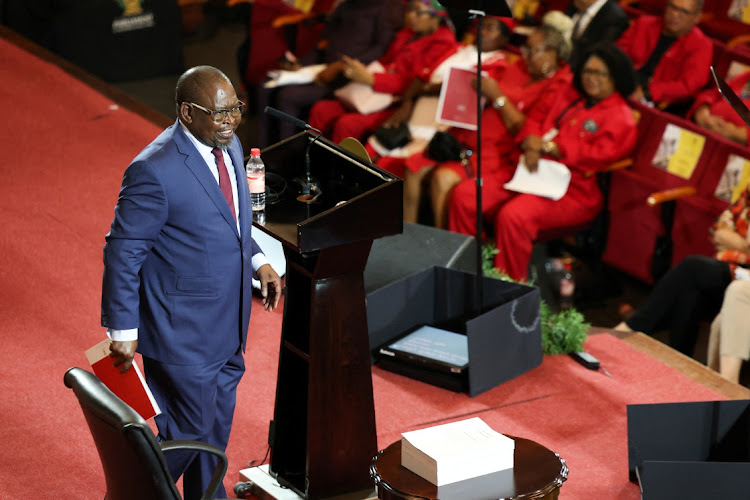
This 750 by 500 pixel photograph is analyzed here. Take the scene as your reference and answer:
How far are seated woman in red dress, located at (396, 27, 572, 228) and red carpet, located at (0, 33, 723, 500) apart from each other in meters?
1.43

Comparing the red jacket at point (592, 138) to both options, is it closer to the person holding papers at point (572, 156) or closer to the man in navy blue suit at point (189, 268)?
the person holding papers at point (572, 156)

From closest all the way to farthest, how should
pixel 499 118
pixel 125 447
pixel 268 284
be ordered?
pixel 125 447
pixel 268 284
pixel 499 118

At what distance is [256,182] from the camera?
2.83m

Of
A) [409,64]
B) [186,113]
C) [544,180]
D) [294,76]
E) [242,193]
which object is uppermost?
[186,113]

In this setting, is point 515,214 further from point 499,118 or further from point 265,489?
point 265,489

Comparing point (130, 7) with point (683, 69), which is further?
point (130, 7)

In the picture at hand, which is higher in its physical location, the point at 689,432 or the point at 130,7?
the point at 130,7

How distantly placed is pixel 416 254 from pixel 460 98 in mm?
1448

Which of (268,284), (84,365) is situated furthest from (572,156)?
(268,284)

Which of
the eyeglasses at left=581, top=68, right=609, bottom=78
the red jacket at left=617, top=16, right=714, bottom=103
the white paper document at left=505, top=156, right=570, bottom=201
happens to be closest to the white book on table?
the white paper document at left=505, top=156, right=570, bottom=201

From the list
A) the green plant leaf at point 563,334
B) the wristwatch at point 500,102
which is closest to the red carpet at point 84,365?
the green plant leaf at point 563,334

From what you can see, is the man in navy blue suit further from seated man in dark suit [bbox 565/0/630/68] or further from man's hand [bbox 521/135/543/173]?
seated man in dark suit [bbox 565/0/630/68]

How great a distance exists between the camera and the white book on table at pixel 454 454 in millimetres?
2377

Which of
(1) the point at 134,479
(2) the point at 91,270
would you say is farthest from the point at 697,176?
(1) the point at 134,479
